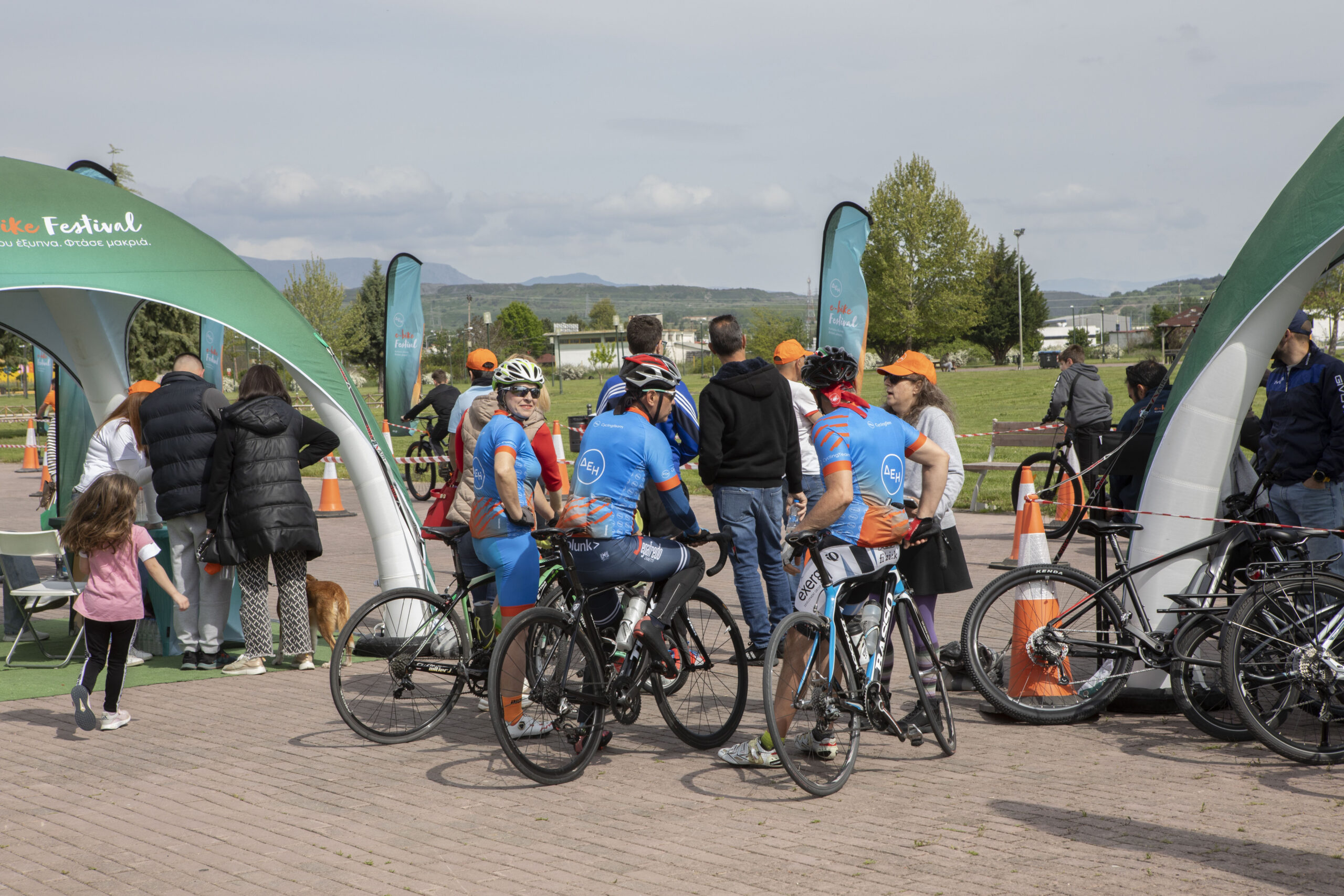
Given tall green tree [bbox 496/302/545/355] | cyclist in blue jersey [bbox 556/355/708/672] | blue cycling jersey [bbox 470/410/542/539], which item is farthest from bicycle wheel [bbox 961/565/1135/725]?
tall green tree [bbox 496/302/545/355]

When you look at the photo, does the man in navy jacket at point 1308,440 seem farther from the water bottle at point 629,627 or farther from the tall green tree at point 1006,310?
the tall green tree at point 1006,310

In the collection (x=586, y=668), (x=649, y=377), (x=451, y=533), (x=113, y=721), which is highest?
(x=649, y=377)

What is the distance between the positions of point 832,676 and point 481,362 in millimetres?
4770

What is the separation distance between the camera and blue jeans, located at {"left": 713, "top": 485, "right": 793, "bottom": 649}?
743 centimetres

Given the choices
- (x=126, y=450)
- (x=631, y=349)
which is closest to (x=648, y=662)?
(x=631, y=349)

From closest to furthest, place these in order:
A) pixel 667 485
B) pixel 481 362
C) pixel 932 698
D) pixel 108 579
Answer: pixel 667 485, pixel 932 698, pixel 108 579, pixel 481 362

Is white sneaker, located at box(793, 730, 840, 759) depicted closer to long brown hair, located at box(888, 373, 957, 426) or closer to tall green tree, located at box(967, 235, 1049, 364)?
long brown hair, located at box(888, 373, 957, 426)

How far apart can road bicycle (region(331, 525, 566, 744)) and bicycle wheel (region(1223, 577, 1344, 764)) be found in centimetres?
320

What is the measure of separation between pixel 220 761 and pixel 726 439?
3.39 m

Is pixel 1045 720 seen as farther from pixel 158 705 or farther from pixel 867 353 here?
pixel 867 353

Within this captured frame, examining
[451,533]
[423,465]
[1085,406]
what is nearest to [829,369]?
[451,533]

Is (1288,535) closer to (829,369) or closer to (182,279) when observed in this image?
(829,369)

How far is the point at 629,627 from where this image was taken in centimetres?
546

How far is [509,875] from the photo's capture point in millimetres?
4273
